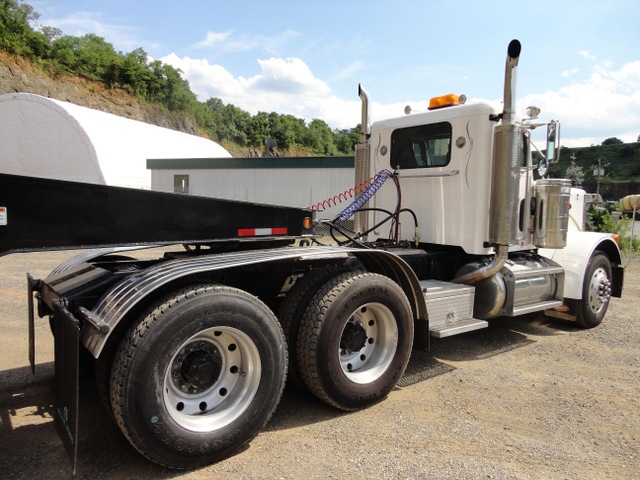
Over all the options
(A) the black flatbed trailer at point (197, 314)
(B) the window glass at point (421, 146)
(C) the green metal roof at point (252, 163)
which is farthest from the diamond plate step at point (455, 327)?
(C) the green metal roof at point (252, 163)

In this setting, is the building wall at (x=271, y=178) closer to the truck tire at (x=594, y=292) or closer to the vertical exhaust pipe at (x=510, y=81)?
the truck tire at (x=594, y=292)

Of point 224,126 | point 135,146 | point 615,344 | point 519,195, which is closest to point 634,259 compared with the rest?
point 615,344

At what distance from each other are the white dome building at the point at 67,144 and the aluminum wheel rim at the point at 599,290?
27556 millimetres

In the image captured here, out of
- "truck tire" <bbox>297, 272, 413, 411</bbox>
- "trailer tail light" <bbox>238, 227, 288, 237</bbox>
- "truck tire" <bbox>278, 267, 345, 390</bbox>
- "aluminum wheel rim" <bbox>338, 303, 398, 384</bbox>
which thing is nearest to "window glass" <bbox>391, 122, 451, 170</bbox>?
"truck tire" <bbox>297, 272, 413, 411</bbox>

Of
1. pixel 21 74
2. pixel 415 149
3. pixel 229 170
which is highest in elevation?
pixel 21 74

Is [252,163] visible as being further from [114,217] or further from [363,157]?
[114,217]

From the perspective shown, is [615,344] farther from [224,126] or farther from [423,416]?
[224,126]

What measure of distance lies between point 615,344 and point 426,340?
9.53 feet

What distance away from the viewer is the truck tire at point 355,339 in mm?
3529

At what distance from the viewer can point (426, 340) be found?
437cm

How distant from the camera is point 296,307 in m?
3.65

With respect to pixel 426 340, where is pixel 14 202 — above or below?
above

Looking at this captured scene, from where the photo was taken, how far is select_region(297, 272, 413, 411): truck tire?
11.6ft

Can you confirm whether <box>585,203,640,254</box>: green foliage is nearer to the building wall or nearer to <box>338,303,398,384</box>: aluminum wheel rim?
the building wall
